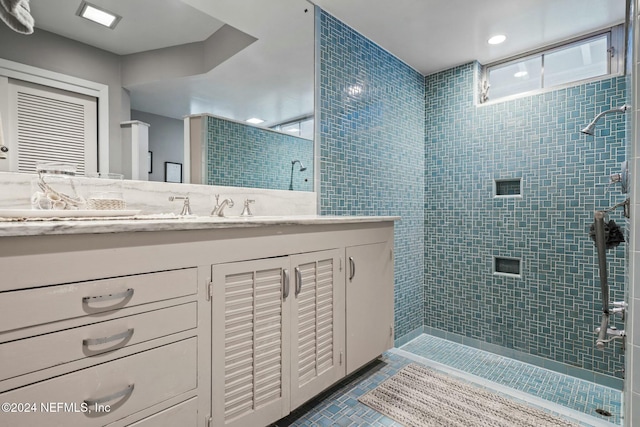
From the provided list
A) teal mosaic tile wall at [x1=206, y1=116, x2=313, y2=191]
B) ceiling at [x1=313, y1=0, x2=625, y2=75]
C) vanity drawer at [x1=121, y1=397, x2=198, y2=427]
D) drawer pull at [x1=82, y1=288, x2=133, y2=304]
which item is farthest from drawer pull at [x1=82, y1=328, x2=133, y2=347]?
ceiling at [x1=313, y1=0, x2=625, y2=75]

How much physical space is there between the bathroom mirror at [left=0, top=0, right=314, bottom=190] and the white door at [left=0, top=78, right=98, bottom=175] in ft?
0.29

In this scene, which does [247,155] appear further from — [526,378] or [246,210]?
[526,378]

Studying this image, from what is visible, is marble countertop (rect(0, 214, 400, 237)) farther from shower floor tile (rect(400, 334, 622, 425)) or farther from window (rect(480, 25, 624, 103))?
window (rect(480, 25, 624, 103))

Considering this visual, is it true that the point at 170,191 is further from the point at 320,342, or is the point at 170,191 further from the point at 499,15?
the point at 499,15

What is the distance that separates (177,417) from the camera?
3.46ft

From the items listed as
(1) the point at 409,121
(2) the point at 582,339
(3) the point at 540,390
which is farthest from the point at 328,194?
(2) the point at 582,339

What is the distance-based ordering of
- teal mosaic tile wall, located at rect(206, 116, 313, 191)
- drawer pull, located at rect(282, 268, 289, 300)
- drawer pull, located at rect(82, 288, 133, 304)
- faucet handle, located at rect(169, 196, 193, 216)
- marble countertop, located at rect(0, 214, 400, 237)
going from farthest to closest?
1. teal mosaic tile wall, located at rect(206, 116, 313, 191)
2. faucet handle, located at rect(169, 196, 193, 216)
3. drawer pull, located at rect(282, 268, 289, 300)
4. drawer pull, located at rect(82, 288, 133, 304)
5. marble countertop, located at rect(0, 214, 400, 237)

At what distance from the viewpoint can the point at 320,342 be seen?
5.28ft

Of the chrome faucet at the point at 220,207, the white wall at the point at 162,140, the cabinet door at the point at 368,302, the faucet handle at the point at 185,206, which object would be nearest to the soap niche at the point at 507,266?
the cabinet door at the point at 368,302

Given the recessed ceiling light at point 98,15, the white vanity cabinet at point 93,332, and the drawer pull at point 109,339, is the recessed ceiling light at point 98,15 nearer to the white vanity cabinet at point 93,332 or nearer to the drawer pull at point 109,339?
the white vanity cabinet at point 93,332

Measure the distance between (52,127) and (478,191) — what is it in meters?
2.83

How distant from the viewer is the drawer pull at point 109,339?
871 millimetres

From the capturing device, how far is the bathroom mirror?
127 cm

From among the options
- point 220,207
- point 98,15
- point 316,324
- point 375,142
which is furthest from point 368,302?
point 98,15
